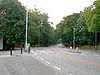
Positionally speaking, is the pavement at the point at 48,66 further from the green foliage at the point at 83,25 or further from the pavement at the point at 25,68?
the green foliage at the point at 83,25

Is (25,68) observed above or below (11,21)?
below

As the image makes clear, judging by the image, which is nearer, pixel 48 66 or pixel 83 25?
pixel 48 66

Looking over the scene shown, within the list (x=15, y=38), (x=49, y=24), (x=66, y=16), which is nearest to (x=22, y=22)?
(x=15, y=38)

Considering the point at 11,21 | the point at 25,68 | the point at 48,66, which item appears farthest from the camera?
the point at 11,21

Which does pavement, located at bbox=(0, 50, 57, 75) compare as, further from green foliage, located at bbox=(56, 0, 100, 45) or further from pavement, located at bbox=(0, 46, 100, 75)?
green foliage, located at bbox=(56, 0, 100, 45)

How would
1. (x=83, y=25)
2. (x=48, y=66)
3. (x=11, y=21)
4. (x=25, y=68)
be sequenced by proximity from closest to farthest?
(x=25, y=68) → (x=48, y=66) → (x=11, y=21) → (x=83, y=25)

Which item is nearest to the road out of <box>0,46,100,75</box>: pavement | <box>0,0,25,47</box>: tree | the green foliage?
<box>0,46,100,75</box>: pavement

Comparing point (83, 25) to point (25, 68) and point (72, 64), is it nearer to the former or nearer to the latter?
point (72, 64)

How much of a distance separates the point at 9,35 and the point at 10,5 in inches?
276

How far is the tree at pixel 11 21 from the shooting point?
2783 cm

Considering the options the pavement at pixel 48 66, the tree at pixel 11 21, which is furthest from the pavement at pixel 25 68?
the tree at pixel 11 21

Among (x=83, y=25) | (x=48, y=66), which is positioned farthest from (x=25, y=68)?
(x=83, y=25)

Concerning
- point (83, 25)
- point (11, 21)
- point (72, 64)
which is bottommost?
point (72, 64)

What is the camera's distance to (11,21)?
28500 mm
